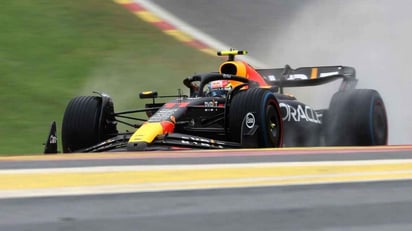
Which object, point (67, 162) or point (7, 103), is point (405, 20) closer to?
point (7, 103)

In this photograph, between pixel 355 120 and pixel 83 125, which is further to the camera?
pixel 355 120

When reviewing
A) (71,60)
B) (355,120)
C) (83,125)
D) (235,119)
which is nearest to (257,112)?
(235,119)

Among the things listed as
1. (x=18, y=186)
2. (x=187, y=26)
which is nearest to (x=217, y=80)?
(x=18, y=186)

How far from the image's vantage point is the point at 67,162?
4.76m

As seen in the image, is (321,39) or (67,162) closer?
(67,162)

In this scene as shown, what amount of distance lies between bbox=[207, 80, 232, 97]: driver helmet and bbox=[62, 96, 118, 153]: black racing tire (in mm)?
1388

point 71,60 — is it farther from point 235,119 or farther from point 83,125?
point 235,119

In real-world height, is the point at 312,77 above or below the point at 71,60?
below

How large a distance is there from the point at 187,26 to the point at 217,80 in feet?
21.7

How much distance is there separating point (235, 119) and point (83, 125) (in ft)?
6.24

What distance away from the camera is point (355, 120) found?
29.4ft

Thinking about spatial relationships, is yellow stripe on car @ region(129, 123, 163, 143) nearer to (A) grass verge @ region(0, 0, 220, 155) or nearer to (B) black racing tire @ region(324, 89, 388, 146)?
(B) black racing tire @ region(324, 89, 388, 146)

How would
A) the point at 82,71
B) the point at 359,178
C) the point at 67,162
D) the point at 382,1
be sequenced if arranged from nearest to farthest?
the point at 359,178
the point at 67,162
the point at 82,71
the point at 382,1

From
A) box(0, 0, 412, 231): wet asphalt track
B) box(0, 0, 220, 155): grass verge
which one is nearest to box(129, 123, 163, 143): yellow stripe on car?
box(0, 0, 220, 155): grass verge
